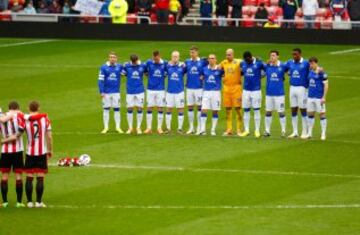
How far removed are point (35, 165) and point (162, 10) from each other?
2967 centimetres

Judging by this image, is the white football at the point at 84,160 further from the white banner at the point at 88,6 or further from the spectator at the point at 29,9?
the spectator at the point at 29,9

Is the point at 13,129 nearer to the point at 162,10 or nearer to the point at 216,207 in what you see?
the point at 216,207

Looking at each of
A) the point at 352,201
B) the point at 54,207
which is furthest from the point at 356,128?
the point at 54,207

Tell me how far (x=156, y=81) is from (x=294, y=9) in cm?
1899

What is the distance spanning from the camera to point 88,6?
198 ft

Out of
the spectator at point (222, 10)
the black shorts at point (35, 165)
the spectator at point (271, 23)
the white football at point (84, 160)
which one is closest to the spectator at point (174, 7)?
the spectator at point (222, 10)

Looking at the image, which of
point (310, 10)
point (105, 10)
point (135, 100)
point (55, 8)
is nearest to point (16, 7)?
point (55, 8)

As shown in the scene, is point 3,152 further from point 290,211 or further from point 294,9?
point 294,9

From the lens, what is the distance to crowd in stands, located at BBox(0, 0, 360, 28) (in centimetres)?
5816

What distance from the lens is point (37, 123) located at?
30.8m

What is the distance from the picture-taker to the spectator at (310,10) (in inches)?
2283

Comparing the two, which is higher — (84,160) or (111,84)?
(111,84)

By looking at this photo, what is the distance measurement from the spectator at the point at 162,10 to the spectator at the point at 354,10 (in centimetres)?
810

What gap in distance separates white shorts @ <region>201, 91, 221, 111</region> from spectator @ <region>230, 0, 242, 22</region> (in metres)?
19.2
